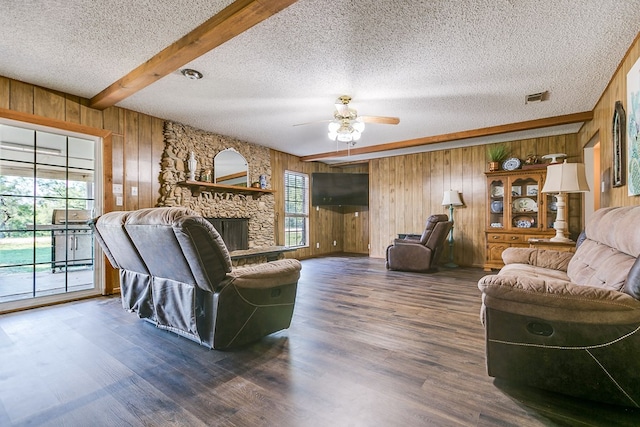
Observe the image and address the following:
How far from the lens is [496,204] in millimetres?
5590

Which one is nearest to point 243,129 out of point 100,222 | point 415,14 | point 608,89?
point 100,222

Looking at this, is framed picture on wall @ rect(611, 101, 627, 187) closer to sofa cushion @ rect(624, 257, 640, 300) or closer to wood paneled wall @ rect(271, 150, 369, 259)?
sofa cushion @ rect(624, 257, 640, 300)

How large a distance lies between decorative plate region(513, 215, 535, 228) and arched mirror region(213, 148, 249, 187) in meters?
5.00

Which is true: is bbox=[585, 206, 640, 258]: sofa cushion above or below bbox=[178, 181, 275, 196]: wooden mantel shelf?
below

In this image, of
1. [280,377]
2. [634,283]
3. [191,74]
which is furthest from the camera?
[191,74]

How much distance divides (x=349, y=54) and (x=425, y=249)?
353cm

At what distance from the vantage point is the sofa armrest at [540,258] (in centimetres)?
295

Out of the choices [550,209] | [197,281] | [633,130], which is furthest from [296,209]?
[633,130]

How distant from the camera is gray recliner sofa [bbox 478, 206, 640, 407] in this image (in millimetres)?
1362

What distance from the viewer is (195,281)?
6.88 feet

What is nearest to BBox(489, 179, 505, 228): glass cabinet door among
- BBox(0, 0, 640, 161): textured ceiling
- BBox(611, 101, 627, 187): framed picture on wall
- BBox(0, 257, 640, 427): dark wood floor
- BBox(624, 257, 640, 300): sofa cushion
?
BBox(0, 0, 640, 161): textured ceiling

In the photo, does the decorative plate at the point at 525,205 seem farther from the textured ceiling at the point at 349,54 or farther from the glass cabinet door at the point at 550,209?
the textured ceiling at the point at 349,54

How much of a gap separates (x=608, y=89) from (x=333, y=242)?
6084mm

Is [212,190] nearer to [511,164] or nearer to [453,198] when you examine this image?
[453,198]
